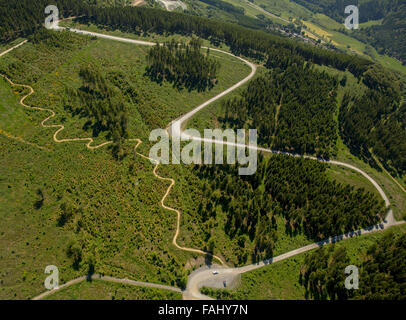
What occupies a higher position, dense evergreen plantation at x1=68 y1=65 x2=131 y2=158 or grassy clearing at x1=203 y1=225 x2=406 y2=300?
dense evergreen plantation at x1=68 y1=65 x2=131 y2=158

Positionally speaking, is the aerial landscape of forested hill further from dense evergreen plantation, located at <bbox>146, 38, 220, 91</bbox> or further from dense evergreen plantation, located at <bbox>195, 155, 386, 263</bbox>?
dense evergreen plantation, located at <bbox>146, 38, 220, 91</bbox>

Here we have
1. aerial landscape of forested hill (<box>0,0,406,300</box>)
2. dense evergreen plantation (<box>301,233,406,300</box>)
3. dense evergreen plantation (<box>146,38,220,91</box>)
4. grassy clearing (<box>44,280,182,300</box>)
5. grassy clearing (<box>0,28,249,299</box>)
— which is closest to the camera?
grassy clearing (<box>44,280,182,300</box>)

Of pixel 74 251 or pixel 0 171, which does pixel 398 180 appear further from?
pixel 0 171

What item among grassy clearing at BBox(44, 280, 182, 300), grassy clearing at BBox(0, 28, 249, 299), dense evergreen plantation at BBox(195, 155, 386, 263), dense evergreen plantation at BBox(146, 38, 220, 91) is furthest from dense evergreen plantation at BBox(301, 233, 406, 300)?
dense evergreen plantation at BBox(146, 38, 220, 91)

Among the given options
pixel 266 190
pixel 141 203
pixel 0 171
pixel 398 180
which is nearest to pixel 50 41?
pixel 0 171

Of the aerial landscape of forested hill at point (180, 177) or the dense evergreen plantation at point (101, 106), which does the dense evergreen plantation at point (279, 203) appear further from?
the dense evergreen plantation at point (101, 106)

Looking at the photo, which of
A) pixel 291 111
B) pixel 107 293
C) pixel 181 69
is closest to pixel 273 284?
pixel 107 293
